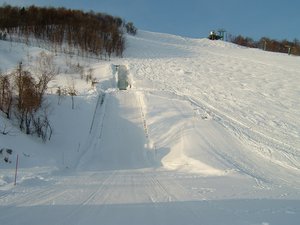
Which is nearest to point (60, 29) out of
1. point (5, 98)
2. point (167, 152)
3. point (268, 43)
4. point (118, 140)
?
point (5, 98)

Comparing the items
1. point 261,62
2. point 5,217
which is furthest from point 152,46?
point 5,217

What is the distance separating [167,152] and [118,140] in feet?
11.7

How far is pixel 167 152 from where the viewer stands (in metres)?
20.8

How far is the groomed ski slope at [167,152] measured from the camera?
30.0ft

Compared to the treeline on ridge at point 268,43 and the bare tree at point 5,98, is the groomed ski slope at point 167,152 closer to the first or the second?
the bare tree at point 5,98

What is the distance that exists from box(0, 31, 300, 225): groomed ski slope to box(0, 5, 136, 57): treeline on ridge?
6147mm

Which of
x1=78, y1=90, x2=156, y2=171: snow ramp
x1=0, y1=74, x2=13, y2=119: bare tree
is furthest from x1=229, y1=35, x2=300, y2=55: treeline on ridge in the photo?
x1=0, y1=74, x2=13, y2=119: bare tree

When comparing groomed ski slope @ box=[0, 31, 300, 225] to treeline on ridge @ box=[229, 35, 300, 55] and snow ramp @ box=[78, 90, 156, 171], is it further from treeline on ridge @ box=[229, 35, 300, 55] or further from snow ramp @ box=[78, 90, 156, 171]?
treeline on ridge @ box=[229, 35, 300, 55]

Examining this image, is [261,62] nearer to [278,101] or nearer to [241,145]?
[278,101]

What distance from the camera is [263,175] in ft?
51.5

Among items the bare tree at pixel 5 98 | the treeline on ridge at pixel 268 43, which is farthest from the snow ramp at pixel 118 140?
the treeline on ridge at pixel 268 43

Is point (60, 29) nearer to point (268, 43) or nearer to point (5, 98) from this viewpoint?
point (5, 98)

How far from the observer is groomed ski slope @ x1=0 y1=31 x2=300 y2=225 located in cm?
913

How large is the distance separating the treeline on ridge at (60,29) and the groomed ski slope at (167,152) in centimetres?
615
